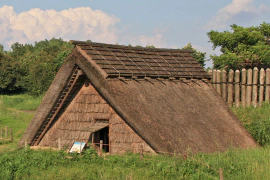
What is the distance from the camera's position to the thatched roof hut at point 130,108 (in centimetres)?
1267

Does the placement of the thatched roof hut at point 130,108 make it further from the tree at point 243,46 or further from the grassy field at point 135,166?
the tree at point 243,46

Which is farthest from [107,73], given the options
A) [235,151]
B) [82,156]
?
[235,151]

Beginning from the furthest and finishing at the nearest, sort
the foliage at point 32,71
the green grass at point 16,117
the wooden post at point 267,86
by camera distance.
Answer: the foliage at point 32,71, the green grass at point 16,117, the wooden post at point 267,86

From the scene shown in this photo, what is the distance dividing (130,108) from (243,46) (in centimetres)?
1037

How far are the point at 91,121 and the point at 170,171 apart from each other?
4873 mm

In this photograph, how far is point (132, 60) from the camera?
15.3m

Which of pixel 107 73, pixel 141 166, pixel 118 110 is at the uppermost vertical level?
pixel 107 73

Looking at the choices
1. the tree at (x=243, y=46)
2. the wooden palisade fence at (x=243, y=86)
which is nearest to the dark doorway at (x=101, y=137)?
the wooden palisade fence at (x=243, y=86)

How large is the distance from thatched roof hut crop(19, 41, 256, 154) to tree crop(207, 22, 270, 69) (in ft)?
15.4

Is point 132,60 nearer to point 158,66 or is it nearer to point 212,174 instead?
point 158,66

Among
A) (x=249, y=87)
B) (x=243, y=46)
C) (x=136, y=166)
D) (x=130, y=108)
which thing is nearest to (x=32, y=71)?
(x=243, y=46)

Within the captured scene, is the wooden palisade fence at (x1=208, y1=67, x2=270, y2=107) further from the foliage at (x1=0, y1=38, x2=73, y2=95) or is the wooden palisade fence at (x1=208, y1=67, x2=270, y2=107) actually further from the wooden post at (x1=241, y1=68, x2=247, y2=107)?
the foliage at (x1=0, y1=38, x2=73, y2=95)

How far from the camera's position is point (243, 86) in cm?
1736

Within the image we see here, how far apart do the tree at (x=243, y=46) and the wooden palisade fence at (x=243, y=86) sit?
8.70 ft
